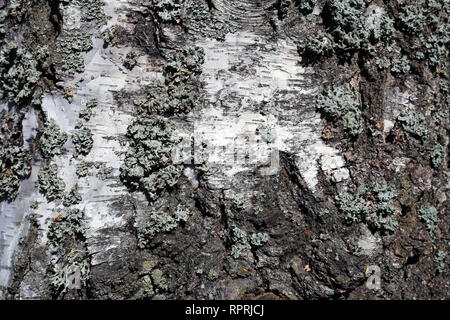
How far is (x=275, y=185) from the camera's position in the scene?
8.82ft

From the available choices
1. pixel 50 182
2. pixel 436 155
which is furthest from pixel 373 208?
pixel 50 182

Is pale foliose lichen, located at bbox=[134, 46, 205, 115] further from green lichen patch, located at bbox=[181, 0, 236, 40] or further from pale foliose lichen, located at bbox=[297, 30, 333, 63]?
pale foliose lichen, located at bbox=[297, 30, 333, 63]

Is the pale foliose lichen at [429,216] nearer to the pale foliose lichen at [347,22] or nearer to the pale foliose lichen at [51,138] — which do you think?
the pale foliose lichen at [347,22]

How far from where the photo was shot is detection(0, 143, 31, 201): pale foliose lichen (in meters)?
2.39

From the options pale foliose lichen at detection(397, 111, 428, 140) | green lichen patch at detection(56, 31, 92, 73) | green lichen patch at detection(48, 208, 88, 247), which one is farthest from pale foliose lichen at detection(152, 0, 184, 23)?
pale foliose lichen at detection(397, 111, 428, 140)

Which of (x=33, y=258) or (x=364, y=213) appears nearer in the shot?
(x=33, y=258)

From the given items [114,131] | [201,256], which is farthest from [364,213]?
[114,131]

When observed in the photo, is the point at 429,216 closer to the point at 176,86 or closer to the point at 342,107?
the point at 342,107

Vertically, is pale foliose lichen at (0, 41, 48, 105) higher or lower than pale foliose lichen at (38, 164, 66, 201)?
higher

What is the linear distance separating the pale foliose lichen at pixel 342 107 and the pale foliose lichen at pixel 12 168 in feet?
6.36

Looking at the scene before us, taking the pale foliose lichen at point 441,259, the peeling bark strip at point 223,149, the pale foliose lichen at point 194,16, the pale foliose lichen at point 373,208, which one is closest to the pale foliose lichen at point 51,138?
the peeling bark strip at point 223,149

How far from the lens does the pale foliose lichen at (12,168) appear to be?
2.39 m
